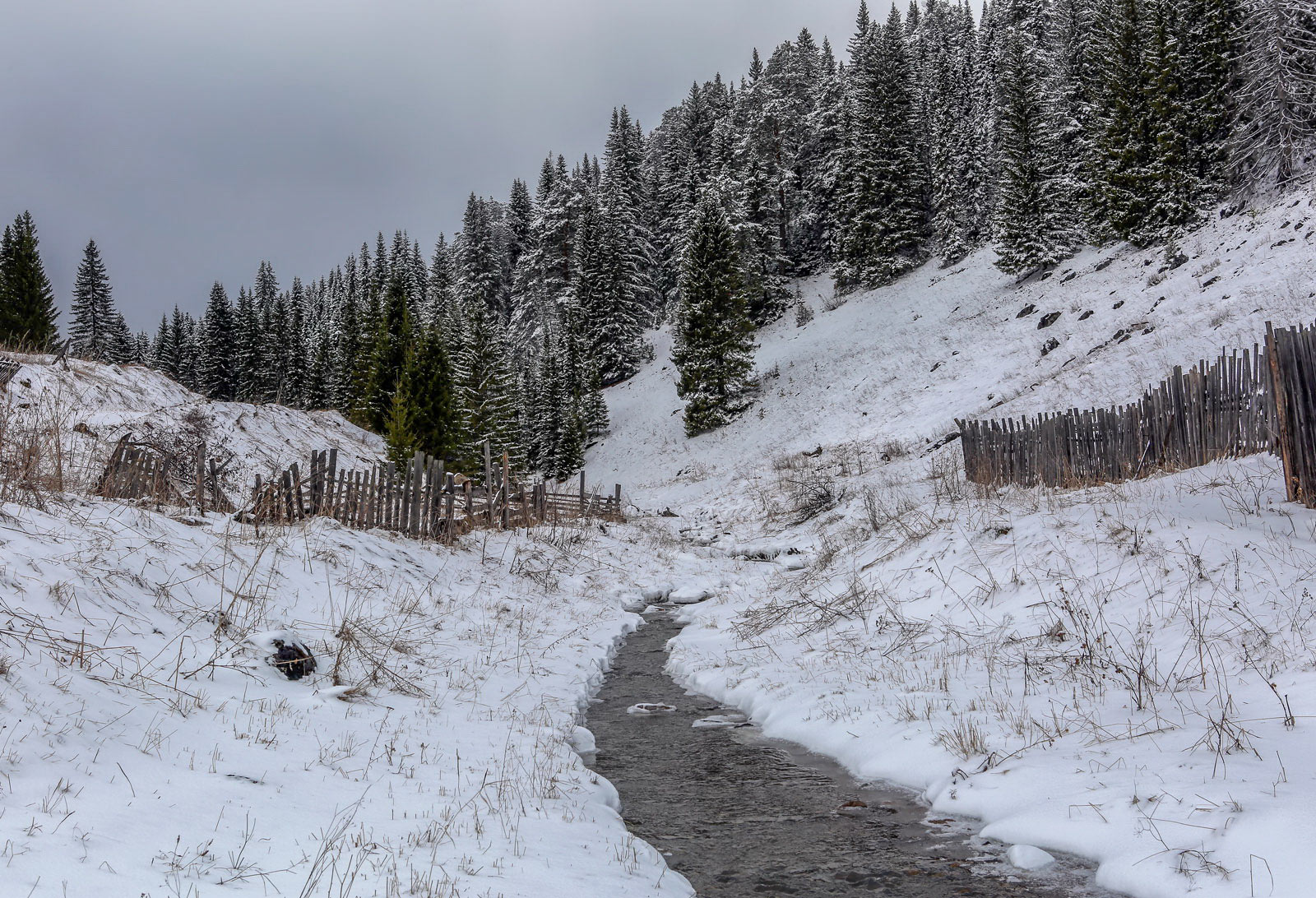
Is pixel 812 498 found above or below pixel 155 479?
above

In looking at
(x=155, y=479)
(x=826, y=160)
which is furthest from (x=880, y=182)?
(x=155, y=479)

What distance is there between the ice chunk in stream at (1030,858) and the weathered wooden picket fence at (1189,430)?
5316mm

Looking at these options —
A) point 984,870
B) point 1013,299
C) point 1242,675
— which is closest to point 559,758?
point 984,870

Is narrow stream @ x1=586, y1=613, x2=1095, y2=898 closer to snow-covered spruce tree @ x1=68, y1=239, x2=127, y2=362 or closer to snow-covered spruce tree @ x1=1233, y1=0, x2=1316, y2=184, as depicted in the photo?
snow-covered spruce tree @ x1=1233, y1=0, x2=1316, y2=184

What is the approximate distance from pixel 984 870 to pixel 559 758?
2.69 m

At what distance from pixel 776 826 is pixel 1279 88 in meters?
31.8

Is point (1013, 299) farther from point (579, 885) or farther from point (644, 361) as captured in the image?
point (579, 885)

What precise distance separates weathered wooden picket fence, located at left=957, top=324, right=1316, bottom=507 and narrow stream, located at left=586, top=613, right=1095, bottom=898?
5395 mm

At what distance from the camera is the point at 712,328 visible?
3628 cm

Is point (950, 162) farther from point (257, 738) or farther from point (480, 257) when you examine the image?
point (257, 738)

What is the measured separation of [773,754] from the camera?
217 inches

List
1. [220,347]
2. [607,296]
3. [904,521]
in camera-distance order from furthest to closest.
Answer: [220,347], [607,296], [904,521]

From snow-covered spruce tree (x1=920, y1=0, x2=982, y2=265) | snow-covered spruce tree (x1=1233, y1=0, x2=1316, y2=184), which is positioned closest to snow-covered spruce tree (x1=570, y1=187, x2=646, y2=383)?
snow-covered spruce tree (x1=920, y1=0, x2=982, y2=265)

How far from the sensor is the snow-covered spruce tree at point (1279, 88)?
23797 millimetres
